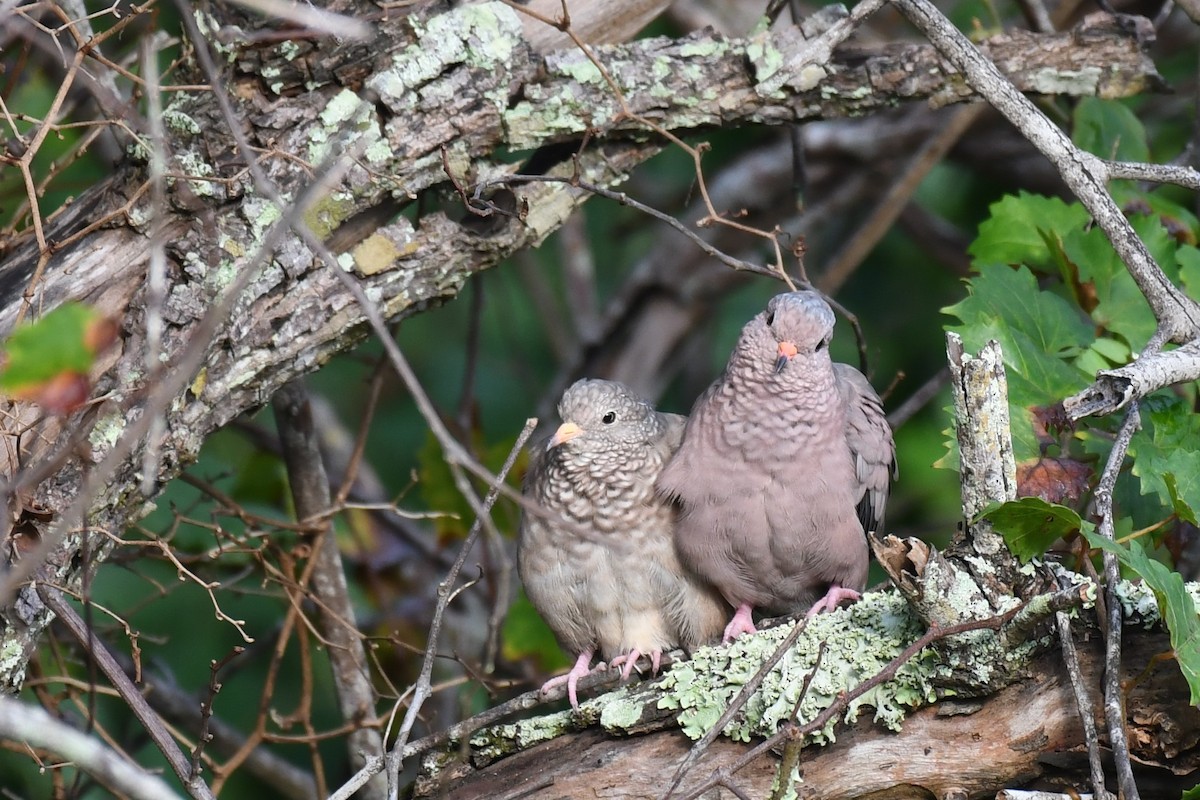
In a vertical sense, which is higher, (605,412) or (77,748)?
(77,748)

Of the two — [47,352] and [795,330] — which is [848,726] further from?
[47,352]

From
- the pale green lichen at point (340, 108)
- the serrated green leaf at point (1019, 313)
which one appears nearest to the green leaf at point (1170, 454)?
the serrated green leaf at point (1019, 313)

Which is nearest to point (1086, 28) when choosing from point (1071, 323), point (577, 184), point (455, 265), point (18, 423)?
point (1071, 323)

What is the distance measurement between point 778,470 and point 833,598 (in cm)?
38

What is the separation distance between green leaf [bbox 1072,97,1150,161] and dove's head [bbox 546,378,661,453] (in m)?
1.63

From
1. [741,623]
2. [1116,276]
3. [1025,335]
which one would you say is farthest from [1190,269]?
[741,623]

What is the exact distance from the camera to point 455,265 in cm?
288

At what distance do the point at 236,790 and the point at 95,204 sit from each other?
305 cm

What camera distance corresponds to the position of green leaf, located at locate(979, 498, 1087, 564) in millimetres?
2145

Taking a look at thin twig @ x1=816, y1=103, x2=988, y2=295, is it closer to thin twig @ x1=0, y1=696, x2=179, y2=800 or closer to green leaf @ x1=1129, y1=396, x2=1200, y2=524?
green leaf @ x1=1129, y1=396, x2=1200, y2=524

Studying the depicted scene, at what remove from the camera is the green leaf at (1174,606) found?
2061 mm

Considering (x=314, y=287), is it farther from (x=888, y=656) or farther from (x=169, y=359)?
(x=888, y=656)

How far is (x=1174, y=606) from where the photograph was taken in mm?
2084

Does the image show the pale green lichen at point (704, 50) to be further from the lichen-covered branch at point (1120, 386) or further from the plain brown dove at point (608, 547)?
the lichen-covered branch at point (1120, 386)
